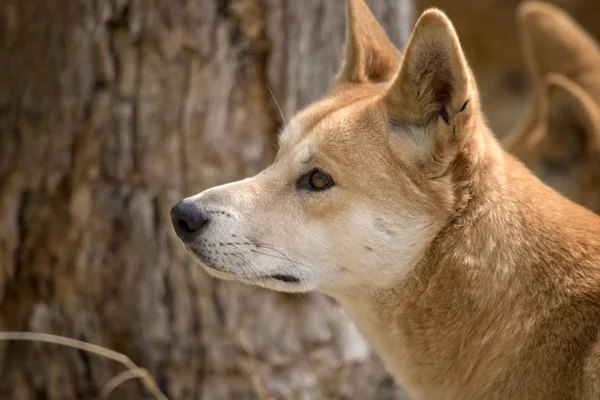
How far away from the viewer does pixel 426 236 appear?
2.78 m

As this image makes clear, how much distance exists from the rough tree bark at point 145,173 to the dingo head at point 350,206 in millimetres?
1001

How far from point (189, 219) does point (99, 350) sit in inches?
50.4

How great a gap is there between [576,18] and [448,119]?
631 centimetres

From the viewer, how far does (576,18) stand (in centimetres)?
840

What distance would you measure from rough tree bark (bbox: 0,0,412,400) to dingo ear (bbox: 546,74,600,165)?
137 cm

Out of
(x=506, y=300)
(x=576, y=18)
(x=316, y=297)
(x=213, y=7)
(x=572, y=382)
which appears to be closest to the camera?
(x=572, y=382)

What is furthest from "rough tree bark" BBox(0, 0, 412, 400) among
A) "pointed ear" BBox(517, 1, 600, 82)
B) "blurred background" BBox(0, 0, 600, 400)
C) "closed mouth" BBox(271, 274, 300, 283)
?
"pointed ear" BBox(517, 1, 600, 82)

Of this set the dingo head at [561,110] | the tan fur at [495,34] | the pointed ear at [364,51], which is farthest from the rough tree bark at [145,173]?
the tan fur at [495,34]

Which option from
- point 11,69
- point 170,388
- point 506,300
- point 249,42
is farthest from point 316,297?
point 11,69

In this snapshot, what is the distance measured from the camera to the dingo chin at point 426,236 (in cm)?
263

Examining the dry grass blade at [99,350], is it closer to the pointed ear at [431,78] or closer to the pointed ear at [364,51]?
the pointed ear at [364,51]

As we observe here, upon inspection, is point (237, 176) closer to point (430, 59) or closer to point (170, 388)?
point (170, 388)

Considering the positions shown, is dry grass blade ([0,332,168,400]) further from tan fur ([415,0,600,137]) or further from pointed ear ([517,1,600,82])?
tan fur ([415,0,600,137])

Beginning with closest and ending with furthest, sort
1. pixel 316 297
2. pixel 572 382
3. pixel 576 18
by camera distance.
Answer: pixel 572 382, pixel 316 297, pixel 576 18
